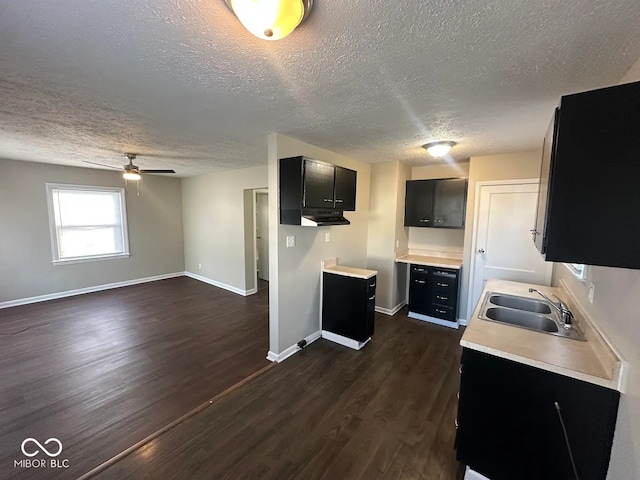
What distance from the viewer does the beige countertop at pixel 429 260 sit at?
12.9 feet

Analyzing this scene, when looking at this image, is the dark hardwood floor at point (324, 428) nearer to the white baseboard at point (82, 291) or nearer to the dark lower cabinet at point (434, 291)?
the dark lower cabinet at point (434, 291)

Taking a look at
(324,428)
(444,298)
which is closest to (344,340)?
(324,428)

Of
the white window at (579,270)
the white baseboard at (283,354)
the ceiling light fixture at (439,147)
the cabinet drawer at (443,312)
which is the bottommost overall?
the white baseboard at (283,354)

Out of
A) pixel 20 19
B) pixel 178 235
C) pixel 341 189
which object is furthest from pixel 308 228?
pixel 178 235

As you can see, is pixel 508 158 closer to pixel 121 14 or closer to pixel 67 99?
pixel 121 14

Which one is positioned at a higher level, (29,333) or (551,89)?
(551,89)

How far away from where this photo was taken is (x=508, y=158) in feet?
11.5

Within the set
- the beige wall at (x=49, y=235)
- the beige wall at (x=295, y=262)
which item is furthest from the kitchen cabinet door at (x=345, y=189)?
the beige wall at (x=49, y=235)

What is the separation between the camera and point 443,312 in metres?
3.97

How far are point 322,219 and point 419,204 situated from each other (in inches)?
83.0

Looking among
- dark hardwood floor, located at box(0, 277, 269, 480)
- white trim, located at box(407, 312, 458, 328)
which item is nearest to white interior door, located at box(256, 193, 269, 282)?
dark hardwood floor, located at box(0, 277, 269, 480)

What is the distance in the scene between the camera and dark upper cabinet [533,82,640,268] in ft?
3.01

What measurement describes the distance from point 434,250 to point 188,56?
14.3 ft

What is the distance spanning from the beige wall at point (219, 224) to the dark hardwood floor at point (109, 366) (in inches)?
39.1
